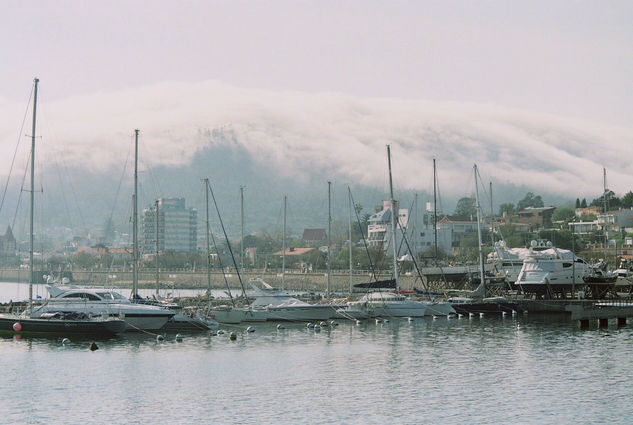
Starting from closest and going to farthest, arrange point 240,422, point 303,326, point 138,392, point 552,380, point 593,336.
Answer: point 240,422 < point 138,392 < point 552,380 < point 593,336 < point 303,326

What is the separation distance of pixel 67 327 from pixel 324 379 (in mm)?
26696

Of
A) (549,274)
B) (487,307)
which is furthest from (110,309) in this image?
(549,274)

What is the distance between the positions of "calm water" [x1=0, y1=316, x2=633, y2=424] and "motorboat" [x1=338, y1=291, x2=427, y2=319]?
12.6 meters

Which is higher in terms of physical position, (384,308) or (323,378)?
(384,308)

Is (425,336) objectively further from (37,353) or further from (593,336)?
(37,353)

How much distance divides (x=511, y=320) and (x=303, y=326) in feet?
78.0

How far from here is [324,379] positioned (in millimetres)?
55125

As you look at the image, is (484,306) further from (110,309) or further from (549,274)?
(110,309)

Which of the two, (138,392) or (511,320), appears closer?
(138,392)

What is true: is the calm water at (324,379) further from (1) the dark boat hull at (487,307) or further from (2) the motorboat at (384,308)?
(1) the dark boat hull at (487,307)

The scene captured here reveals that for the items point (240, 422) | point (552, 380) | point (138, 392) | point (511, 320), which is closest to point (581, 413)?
point (552, 380)

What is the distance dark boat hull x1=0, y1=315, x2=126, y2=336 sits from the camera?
72.7m

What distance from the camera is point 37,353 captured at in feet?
218

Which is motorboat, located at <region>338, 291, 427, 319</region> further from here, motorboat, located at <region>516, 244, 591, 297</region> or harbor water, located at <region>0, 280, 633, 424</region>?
motorboat, located at <region>516, 244, 591, 297</region>
